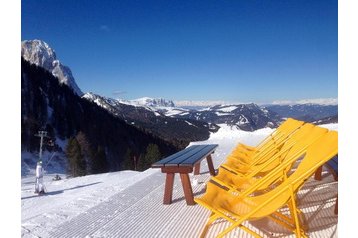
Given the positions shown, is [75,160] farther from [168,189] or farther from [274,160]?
[274,160]

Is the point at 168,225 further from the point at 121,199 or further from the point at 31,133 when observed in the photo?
the point at 31,133

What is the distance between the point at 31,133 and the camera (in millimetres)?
49344

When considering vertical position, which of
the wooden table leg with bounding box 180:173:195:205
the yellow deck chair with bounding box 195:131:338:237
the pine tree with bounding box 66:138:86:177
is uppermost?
the yellow deck chair with bounding box 195:131:338:237

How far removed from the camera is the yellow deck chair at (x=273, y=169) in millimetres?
2969

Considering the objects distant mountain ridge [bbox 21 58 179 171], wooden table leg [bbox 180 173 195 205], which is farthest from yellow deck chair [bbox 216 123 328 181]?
distant mountain ridge [bbox 21 58 179 171]

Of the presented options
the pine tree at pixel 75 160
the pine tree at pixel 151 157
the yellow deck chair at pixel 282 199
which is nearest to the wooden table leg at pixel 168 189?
the yellow deck chair at pixel 282 199

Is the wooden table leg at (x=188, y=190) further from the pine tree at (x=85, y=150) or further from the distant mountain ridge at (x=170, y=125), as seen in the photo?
the distant mountain ridge at (x=170, y=125)

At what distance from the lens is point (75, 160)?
41.5 meters

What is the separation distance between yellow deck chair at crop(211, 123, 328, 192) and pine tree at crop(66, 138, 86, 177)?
1544 inches

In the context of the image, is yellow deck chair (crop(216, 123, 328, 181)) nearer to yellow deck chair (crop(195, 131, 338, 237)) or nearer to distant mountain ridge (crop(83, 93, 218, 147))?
yellow deck chair (crop(195, 131, 338, 237))

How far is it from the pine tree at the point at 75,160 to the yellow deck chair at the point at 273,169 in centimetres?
3922

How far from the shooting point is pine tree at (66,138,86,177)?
41375 millimetres

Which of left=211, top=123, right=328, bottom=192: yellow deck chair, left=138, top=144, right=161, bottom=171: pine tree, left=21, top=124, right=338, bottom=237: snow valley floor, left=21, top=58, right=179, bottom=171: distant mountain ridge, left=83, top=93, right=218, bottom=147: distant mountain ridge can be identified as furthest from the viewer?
left=83, top=93, right=218, bottom=147: distant mountain ridge
